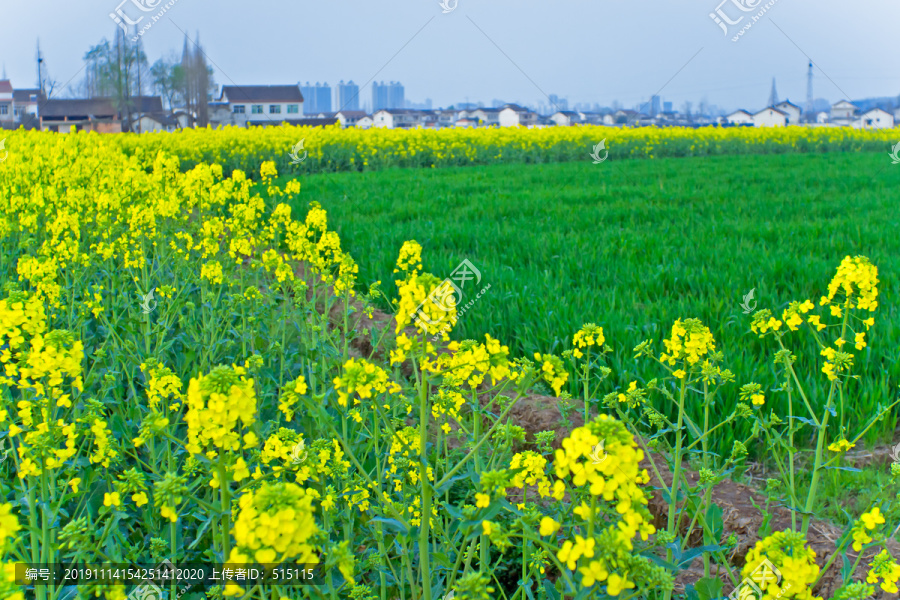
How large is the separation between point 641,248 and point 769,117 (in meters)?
70.7

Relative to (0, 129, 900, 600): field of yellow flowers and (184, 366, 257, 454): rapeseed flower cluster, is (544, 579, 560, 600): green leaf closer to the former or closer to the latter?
(0, 129, 900, 600): field of yellow flowers

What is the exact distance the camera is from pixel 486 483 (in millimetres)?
1229

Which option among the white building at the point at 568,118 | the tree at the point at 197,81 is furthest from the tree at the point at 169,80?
the white building at the point at 568,118

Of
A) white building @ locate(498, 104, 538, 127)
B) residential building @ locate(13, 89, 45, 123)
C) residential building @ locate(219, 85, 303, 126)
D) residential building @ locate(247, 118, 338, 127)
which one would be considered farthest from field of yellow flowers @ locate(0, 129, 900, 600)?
residential building @ locate(13, 89, 45, 123)

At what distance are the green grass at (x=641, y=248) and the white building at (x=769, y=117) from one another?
60.1 m

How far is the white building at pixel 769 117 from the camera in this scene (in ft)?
211

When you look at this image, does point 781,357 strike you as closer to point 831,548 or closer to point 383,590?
point 831,548

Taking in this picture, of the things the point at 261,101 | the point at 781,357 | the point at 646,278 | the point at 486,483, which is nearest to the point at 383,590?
the point at 486,483

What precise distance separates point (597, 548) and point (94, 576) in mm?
1338

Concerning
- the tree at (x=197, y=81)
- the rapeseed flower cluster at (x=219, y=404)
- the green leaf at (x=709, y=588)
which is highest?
the tree at (x=197, y=81)

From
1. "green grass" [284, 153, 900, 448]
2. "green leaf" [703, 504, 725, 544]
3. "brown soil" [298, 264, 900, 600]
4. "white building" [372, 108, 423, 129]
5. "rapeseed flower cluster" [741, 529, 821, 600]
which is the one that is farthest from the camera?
"white building" [372, 108, 423, 129]

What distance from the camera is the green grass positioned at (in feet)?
11.7

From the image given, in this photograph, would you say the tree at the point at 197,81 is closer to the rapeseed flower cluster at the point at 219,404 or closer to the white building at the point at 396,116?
the white building at the point at 396,116

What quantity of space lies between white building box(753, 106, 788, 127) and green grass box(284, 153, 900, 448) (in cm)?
6008
